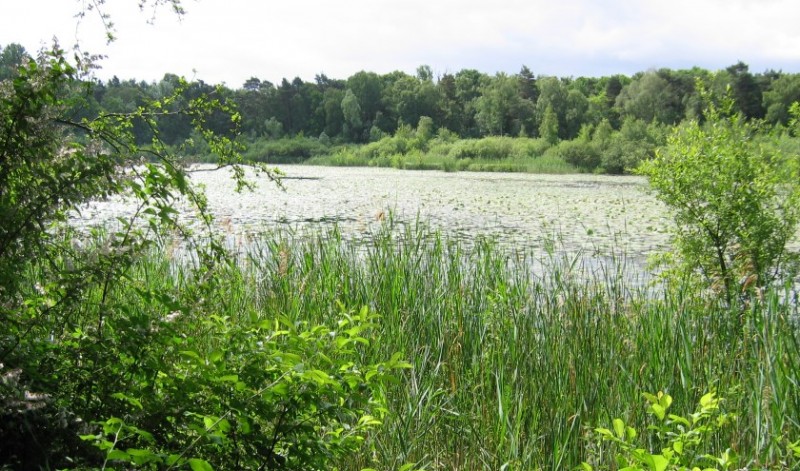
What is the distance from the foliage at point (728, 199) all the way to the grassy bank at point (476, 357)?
130 cm

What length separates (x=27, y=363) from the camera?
146 cm

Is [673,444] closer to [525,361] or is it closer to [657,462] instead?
[657,462]

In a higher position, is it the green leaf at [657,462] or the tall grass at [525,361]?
the green leaf at [657,462]

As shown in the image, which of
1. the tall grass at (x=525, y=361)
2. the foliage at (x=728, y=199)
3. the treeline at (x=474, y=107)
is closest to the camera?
the tall grass at (x=525, y=361)

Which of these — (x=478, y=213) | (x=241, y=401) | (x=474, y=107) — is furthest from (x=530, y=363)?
(x=474, y=107)

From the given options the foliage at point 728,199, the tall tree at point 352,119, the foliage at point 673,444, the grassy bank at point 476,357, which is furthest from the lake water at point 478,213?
the tall tree at point 352,119

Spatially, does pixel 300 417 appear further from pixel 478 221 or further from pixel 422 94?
pixel 422 94

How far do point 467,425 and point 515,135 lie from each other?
51.2 m

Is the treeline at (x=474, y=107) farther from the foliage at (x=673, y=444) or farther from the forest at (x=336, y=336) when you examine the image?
the foliage at (x=673, y=444)

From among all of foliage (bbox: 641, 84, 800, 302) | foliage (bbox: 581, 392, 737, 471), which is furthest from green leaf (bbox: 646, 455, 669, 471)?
foliage (bbox: 641, 84, 800, 302)

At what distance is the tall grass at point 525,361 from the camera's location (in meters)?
2.38

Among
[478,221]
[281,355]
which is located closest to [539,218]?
[478,221]

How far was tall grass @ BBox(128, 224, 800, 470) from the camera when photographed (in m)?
2.38

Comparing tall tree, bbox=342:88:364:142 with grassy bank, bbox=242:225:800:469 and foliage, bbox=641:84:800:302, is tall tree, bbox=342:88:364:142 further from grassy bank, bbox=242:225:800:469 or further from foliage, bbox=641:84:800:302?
grassy bank, bbox=242:225:800:469
